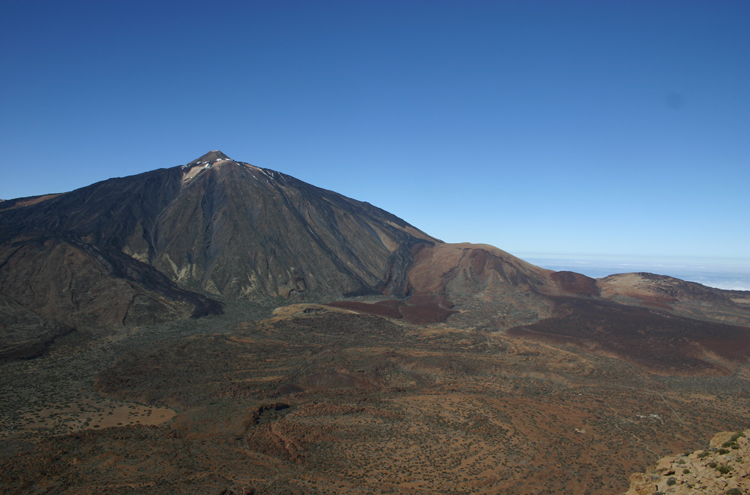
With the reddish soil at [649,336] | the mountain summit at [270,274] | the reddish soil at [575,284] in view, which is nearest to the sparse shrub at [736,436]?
the reddish soil at [649,336]

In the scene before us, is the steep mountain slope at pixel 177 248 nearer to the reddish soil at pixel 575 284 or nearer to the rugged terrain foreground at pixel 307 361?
the rugged terrain foreground at pixel 307 361

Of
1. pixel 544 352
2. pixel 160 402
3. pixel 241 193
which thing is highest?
pixel 241 193

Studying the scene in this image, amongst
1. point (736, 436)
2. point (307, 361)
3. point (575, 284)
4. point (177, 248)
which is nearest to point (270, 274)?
point (177, 248)

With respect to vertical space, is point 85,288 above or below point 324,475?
above

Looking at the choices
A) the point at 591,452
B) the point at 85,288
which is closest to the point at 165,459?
the point at 591,452

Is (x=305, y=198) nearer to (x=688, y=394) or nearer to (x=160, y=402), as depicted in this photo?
(x=160, y=402)

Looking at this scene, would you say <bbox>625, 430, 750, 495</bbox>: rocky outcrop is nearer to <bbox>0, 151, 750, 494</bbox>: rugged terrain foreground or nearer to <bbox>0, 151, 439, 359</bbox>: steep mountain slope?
<bbox>0, 151, 750, 494</bbox>: rugged terrain foreground

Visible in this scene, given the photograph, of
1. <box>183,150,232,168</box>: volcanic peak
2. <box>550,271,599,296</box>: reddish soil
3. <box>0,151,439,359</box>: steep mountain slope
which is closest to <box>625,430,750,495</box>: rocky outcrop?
<box>0,151,439,359</box>: steep mountain slope
